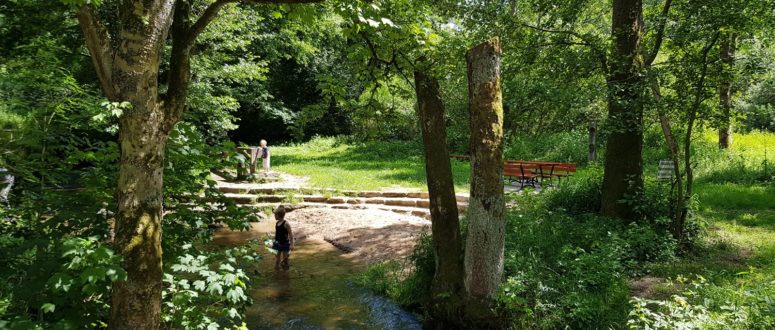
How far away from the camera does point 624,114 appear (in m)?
7.10

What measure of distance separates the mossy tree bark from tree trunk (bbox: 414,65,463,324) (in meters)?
3.14

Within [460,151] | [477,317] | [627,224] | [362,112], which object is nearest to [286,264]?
[362,112]

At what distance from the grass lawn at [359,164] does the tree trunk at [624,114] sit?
5315mm

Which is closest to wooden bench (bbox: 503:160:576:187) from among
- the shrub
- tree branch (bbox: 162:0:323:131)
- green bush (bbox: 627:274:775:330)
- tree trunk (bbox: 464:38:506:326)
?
the shrub

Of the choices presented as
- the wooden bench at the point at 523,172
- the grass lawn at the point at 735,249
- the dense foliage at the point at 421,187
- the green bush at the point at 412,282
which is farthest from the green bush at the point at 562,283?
the wooden bench at the point at 523,172

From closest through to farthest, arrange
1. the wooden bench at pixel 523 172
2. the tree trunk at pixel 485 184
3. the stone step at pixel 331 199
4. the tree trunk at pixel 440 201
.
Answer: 1. the tree trunk at pixel 485 184
2. the tree trunk at pixel 440 201
3. the stone step at pixel 331 199
4. the wooden bench at pixel 523 172

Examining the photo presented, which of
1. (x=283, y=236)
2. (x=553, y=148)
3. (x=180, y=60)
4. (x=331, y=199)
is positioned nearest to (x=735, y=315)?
(x=180, y=60)

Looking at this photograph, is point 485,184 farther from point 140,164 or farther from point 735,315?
point 140,164

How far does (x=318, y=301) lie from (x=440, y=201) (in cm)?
245

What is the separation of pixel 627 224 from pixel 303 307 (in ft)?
17.9

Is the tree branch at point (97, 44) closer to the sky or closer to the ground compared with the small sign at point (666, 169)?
closer to the sky

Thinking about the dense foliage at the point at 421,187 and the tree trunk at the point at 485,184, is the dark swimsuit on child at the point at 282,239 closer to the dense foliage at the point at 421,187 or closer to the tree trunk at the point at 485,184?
the dense foliage at the point at 421,187

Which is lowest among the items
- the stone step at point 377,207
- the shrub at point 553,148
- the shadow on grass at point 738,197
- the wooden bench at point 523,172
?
the stone step at point 377,207

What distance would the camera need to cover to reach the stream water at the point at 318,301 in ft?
19.2
